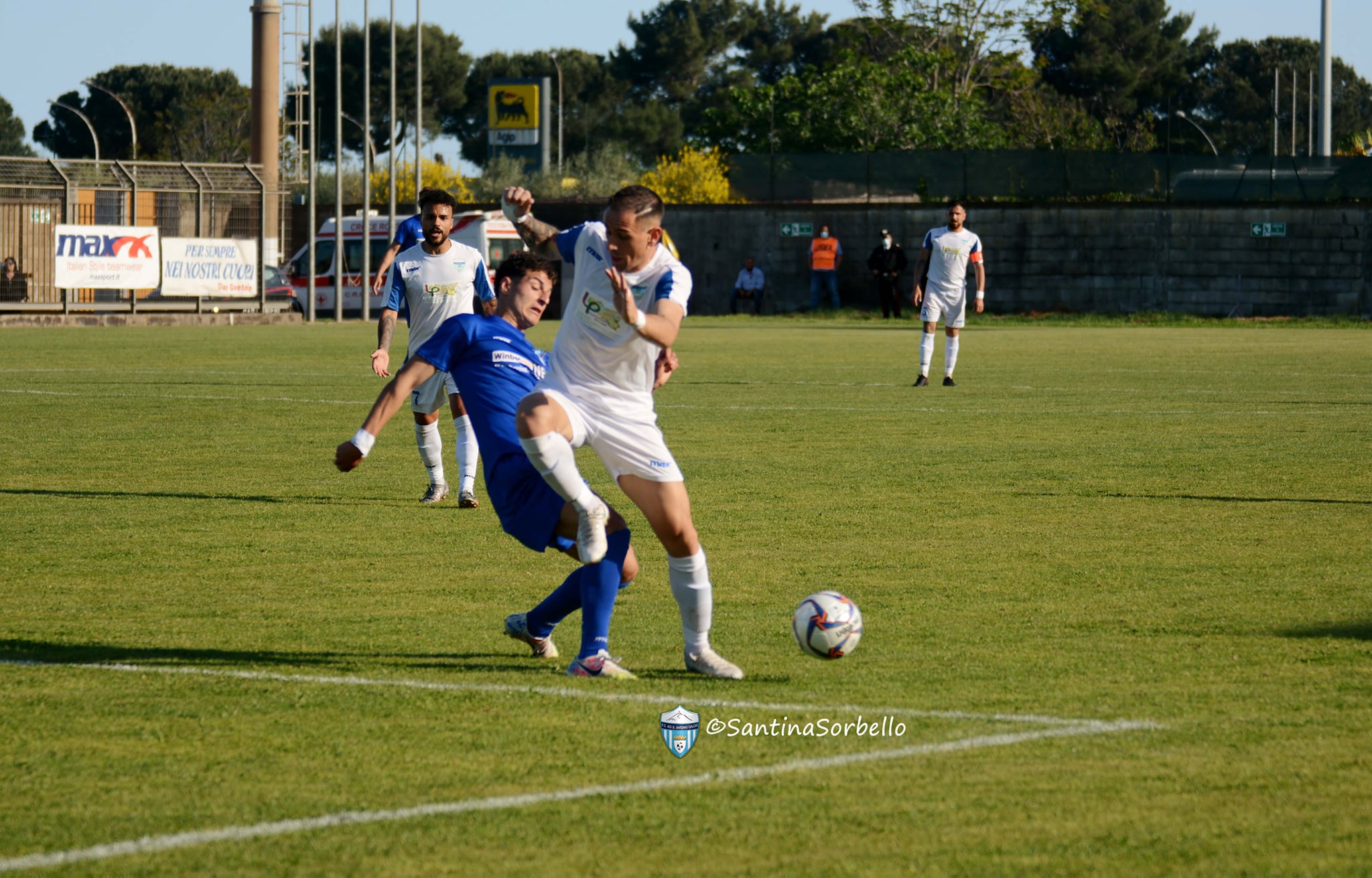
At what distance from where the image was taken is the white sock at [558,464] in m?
5.90

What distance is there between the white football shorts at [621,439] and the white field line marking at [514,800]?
1451 mm

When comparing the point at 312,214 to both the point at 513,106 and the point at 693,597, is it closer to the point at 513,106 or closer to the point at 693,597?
the point at 693,597

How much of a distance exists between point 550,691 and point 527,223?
6.15ft

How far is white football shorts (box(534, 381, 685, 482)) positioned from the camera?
19.9ft

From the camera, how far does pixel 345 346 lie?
30.8 metres

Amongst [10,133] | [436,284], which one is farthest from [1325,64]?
Answer: [10,133]

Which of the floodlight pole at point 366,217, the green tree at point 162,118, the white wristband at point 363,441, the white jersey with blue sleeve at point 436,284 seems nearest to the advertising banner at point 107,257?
the floodlight pole at point 366,217

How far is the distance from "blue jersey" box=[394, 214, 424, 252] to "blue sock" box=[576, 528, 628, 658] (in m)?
6.25

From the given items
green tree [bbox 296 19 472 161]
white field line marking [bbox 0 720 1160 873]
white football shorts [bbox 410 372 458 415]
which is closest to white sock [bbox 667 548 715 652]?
white field line marking [bbox 0 720 1160 873]

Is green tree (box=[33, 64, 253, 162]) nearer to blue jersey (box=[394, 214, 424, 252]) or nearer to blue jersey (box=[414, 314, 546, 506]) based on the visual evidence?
blue jersey (box=[394, 214, 424, 252])

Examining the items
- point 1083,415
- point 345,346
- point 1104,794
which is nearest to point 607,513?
point 1104,794

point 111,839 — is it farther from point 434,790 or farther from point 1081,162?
point 1081,162

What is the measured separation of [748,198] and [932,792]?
46.0 metres

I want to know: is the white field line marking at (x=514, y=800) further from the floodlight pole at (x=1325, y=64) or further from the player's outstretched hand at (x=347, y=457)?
the floodlight pole at (x=1325, y=64)
